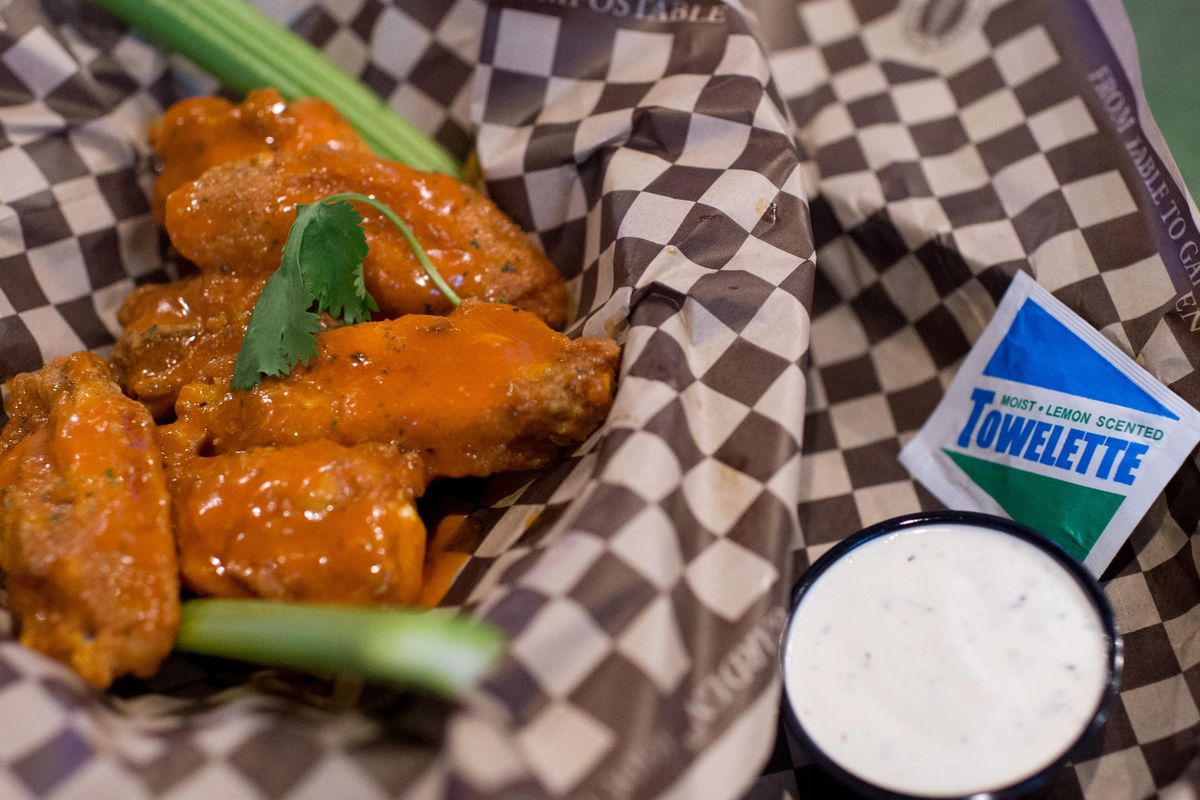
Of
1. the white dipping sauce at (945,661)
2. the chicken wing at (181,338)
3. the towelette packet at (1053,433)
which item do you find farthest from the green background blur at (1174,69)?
the chicken wing at (181,338)

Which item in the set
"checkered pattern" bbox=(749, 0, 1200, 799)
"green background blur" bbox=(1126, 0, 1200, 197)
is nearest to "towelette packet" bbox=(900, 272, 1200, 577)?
"checkered pattern" bbox=(749, 0, 1200, 799)

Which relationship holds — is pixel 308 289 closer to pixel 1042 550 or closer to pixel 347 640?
pixel 347 640

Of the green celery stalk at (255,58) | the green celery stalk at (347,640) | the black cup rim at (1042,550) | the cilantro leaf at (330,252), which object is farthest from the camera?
the green celery stalk at (255,58)

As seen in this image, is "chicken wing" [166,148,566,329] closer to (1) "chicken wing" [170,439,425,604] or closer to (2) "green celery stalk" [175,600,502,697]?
(1) "chicken wing" [170,439,425,604]

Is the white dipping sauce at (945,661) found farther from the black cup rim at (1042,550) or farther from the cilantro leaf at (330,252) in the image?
the cilantro leaf at (330,252)

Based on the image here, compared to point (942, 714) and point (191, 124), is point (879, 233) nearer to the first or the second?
point (942, 714)

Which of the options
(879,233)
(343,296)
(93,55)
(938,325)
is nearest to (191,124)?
(93,55)

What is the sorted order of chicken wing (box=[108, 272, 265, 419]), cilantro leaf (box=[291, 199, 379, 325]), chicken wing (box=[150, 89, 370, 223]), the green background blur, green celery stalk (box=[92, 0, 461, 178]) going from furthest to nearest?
green celery stalk (box=[92, 0, 461, 178])
chicken wing (box=[150, 89, 370, 223])
the green background blur
chicken wing (box=[108, 272, 265, 419])
cilantro leaf (box=[291, 199, 379, 325])
